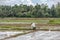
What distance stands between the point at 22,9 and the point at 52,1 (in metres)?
13.6

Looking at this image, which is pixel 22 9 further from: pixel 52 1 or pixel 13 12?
pixel 52 1

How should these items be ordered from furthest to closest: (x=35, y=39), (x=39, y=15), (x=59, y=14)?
(x=59, y=14)
(x=39, y=15)
(x=35, y=39)

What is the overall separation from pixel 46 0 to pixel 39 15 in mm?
13950

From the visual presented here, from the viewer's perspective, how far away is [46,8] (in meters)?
46.9

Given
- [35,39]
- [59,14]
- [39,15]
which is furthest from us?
[59,14]

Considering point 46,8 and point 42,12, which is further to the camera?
point 46,8

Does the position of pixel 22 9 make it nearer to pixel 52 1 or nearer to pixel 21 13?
pixel 21 13

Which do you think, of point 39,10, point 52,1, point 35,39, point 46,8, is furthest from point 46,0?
point 35,39

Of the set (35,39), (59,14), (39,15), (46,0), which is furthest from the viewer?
(46,0)

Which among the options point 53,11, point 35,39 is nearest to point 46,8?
point 53,11

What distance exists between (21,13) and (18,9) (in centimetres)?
400

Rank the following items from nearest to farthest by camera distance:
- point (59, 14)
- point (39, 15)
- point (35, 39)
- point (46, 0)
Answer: point (35, 39) → point (39, 15) → point (59, 14) → point (46, 0)

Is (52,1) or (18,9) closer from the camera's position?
(18,9)

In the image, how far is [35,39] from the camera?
13.4 metres
